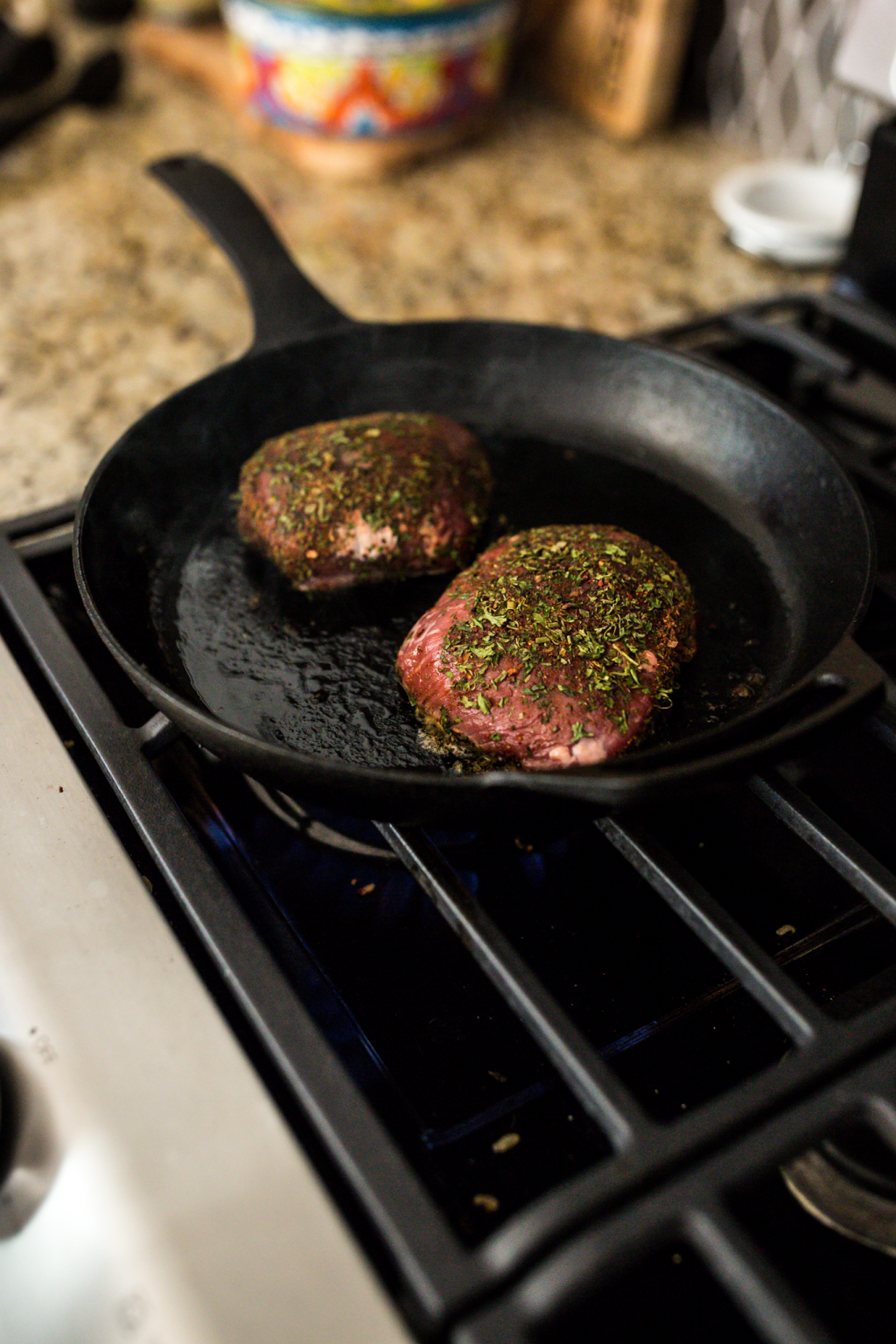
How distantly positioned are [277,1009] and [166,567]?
1.74ft

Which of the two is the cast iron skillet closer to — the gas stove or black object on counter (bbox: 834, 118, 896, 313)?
the gas stove

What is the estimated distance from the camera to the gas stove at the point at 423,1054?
554mm

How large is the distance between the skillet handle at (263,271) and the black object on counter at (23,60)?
84 cm

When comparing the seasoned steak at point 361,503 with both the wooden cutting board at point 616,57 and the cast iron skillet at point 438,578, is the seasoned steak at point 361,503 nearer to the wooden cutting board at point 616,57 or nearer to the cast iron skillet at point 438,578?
the cast iron skillet at point 438,578

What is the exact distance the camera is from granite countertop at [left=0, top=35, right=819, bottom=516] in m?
1.34

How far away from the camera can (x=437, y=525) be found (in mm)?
1081

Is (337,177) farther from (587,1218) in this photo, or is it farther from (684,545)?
(587,1218)

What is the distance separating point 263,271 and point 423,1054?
86cm

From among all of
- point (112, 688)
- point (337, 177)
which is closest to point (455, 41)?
point (337, 177)

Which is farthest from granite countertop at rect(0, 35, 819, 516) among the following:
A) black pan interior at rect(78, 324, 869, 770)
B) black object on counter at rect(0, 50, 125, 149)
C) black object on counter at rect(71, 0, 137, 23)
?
black object on counter at rect(71, 0, 137, 23)

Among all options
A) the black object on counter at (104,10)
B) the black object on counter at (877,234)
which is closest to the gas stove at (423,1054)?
the black object on counter at (877,234)

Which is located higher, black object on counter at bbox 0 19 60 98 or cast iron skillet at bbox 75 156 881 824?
black object on counter at bbox 0 19 60 98

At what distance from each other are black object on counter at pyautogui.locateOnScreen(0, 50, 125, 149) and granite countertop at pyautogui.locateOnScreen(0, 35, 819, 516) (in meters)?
0.04

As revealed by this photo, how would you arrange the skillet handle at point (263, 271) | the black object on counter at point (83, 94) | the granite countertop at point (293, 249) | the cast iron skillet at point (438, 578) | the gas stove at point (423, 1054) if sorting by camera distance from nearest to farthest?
1. the gas stove at point (423, 1054)
2. the cast iron skillet at point (438, 578)
3. the skillet handle at point (263, 271)
4. the granite countertop at point (293, 249)
5. the black object on counter at point (83, 94)
